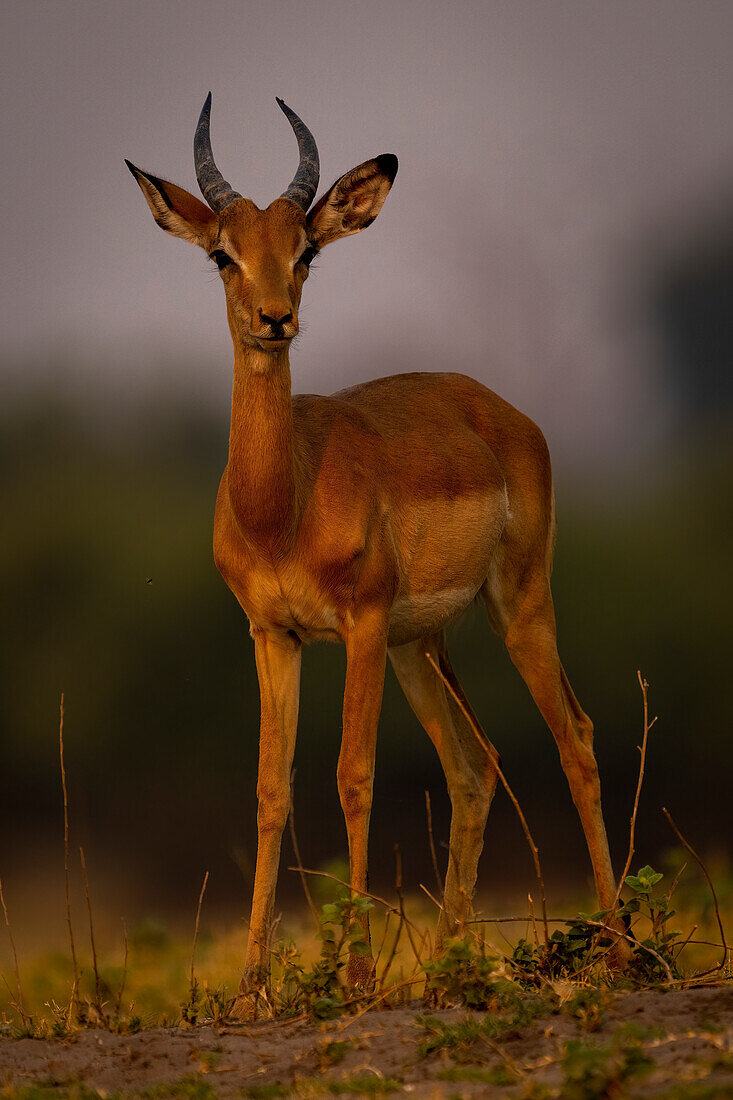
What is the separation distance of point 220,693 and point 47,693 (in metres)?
3.37

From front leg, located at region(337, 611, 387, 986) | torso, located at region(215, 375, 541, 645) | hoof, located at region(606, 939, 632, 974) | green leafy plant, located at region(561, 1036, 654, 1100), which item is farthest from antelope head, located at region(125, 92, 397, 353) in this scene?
green leafy plant, located at region(561, 1036, 654, 1100)

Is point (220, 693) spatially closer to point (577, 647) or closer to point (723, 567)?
point (577, 647)

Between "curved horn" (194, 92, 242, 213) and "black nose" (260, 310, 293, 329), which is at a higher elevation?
"curved horn" (194, 92, 242, 213)

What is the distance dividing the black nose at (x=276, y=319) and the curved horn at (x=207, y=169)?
3.27 feet

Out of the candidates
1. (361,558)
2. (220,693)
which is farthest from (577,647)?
(361,558)

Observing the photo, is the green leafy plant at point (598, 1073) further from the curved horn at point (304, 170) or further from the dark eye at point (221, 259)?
the curved horn at point (304, 170)

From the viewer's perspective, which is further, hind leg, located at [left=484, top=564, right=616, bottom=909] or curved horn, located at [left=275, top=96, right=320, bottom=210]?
hind leg, located at [left=484, top=564, right=616, bottom=909]

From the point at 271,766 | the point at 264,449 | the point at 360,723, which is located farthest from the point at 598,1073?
the point at 264,449

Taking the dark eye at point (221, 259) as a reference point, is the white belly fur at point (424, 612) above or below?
below

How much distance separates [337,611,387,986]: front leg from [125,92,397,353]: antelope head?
1.32 meters

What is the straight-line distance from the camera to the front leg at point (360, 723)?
6062 millimetres

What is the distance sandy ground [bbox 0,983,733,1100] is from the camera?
144 inches

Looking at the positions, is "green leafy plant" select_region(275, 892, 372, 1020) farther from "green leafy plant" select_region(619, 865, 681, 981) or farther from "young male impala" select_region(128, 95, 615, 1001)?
"green leafy plant" select_region(619, 865, 681, 981)

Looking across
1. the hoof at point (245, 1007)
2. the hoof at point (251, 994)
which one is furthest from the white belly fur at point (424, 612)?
the hoof at point (245, 1007)
